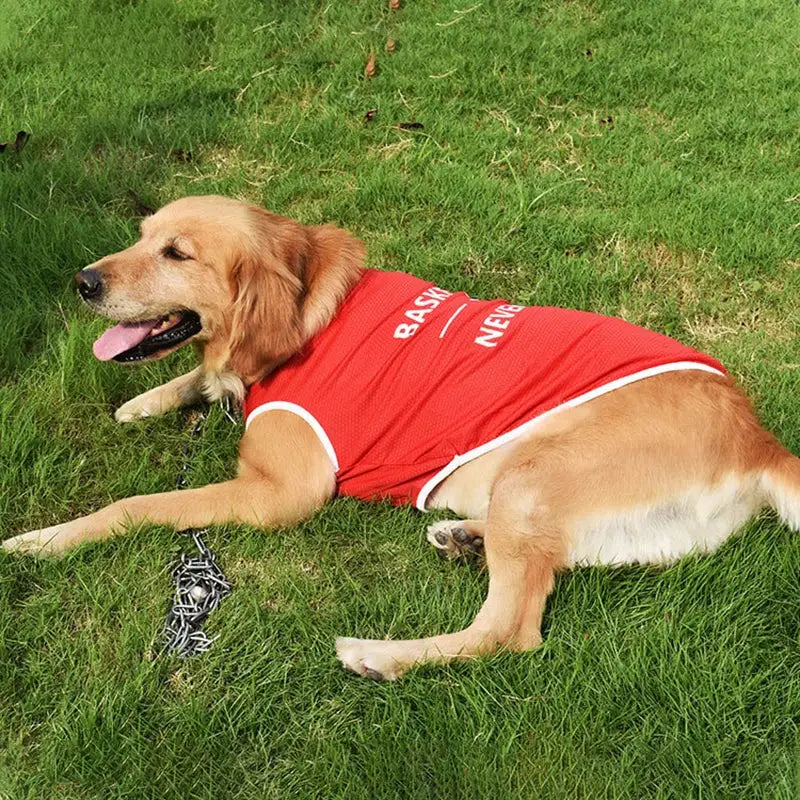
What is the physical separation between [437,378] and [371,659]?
104cm

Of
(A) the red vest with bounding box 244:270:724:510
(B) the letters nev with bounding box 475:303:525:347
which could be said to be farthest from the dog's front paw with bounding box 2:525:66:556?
(B) the letters nev with bounding box 475:303:525:347

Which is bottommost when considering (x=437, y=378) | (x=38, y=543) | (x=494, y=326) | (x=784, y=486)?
(x=38, y=543)

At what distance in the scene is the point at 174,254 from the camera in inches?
119

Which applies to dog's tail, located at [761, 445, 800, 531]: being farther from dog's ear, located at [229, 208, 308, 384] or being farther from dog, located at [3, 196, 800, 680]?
dog's ear, located at [229, 208, 308, 384]

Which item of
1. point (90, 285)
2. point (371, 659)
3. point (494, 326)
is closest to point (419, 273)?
point (494, 326)

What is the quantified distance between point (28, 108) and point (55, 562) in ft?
12.3

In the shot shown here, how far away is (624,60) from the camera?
5.90 m

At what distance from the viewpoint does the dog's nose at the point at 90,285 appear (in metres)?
2.97

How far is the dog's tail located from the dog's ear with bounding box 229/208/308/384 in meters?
1.75

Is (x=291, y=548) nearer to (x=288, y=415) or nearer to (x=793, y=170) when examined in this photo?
(x=288, y=415)

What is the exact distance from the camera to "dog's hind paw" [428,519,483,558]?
9.45 feet

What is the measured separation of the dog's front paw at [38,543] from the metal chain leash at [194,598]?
Result: 1.36 ft

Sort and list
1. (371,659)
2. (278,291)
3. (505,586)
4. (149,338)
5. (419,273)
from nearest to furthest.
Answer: (371,659) → (505,586) → (278,291) → (149,338) → (419,273)

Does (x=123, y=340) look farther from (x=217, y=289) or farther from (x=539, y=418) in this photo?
(x=539, y=418)
